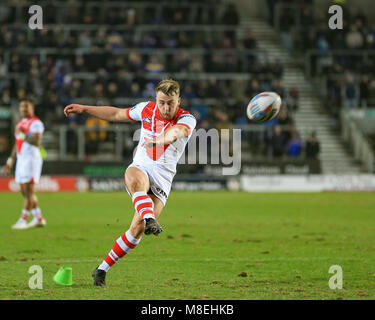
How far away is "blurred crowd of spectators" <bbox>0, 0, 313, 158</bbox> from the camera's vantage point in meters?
31.3

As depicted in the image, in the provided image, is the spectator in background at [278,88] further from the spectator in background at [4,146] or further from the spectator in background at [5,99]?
the spectator in background at [4,146]

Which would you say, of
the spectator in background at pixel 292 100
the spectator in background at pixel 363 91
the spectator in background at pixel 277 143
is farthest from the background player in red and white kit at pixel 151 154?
the spectator in background at pixel 363 91

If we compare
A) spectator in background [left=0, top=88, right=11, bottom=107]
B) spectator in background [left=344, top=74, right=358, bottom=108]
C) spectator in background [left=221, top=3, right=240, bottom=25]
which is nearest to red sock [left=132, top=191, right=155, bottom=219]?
spectator in background [left=0, top=88, right=11, bottom=107]

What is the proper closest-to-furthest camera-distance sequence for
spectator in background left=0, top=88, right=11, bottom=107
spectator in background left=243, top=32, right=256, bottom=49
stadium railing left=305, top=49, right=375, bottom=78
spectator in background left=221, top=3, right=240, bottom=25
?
1. spectator in background left=0, top=88, right=11, bottom=107
2. spectator in background left=243, top=32, right=256, bottom=49
3. stadium railing left=305, top=49, right=375, bottom=78
4. spectator in background left=221, top=3, right=240, bottom=25

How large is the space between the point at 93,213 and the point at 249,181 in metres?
11.0

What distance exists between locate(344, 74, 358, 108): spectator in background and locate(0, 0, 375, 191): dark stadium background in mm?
62

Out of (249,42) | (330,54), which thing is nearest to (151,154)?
(249,42)

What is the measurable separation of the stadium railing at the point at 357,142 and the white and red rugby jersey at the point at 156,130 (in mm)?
23991

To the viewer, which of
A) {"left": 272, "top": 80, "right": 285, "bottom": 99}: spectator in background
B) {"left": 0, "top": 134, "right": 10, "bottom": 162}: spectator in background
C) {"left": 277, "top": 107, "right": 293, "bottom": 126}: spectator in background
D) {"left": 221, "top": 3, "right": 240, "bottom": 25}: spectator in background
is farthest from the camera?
{"left": 221, "top": 3, "right": 240, "bottom": 25}: spectator in background

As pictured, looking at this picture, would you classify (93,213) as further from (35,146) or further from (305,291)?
(305,291)

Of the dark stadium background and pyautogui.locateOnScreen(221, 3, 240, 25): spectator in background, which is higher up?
pyautogui.locateOnScreen(221, 3, 240, 25): spectator in background

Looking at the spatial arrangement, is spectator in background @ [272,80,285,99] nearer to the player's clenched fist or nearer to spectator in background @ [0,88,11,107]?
spectator in background @ [0,88,11,107]

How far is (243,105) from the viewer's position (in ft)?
Result: 105
